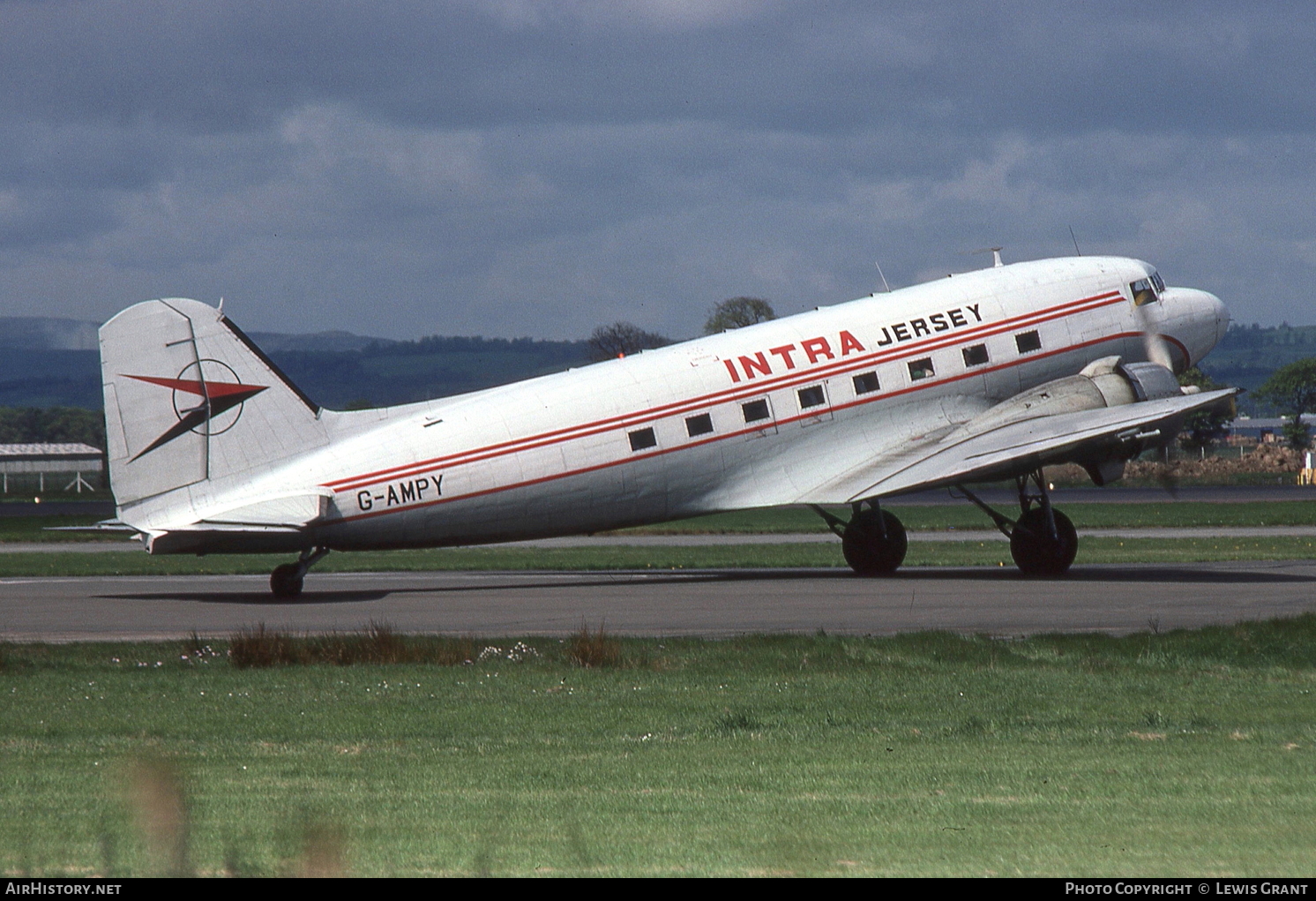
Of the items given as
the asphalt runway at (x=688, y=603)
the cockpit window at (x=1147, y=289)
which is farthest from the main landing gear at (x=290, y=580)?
the cockpit window at (x=1147, y=289)

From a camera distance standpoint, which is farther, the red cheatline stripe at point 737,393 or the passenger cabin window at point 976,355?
the passenger cabin window at point 976,355

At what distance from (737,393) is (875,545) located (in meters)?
4.79

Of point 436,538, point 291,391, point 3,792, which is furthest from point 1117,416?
point 3,792

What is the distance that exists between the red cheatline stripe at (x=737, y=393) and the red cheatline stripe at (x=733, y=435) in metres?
0.26

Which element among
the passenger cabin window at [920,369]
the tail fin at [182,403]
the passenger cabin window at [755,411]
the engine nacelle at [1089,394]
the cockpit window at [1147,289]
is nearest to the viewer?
the tail fin at [182,403]

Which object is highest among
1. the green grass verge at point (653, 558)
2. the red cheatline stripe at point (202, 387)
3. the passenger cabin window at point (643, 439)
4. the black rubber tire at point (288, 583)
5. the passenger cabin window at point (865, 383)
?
the red cheatline stripe at point (202, 387)

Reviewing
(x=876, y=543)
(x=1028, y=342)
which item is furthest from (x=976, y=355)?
(x=876, y=543)

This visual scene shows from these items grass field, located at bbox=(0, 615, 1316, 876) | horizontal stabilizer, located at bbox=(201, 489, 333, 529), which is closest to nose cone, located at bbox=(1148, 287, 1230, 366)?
grass field, located at bbox=(0, 615, 1316, 876)

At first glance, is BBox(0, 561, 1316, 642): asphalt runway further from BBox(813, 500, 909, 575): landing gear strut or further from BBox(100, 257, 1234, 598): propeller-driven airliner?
BBox(100, 257, 1234, 598): propeller-driven airliner

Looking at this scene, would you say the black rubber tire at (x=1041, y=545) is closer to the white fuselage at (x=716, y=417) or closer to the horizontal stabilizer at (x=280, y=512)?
the white fuselage at (x=716, y=417)

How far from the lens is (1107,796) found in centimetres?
1020

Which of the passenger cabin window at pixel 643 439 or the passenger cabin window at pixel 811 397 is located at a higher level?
the passenger cabin window at pixel 811 397

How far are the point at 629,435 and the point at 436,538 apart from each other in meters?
4.22

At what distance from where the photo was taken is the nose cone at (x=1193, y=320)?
33062 mm
